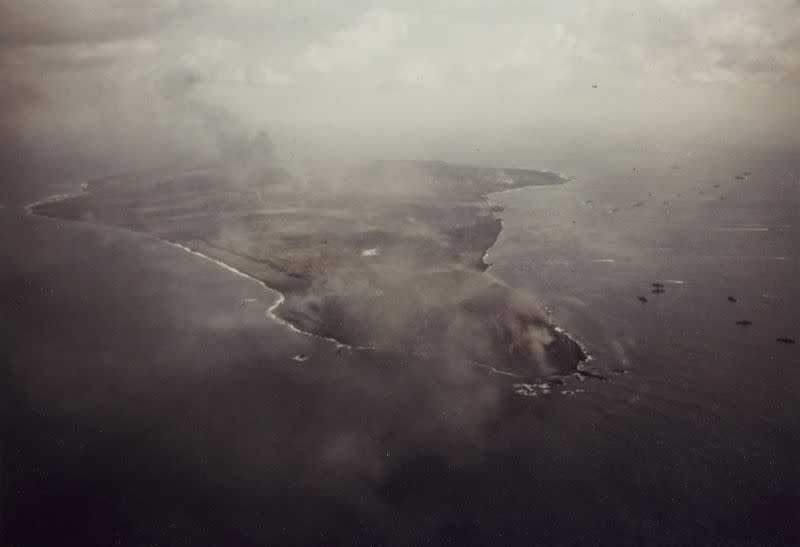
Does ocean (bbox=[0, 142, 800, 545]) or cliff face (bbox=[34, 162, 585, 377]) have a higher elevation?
cliff face (bbox=[34, 162, 585, 377])

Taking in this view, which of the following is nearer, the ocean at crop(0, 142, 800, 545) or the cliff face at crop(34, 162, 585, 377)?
the ocean at crop(0, 142, 800, 545)

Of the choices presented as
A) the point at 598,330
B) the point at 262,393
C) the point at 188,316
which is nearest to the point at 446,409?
the point at 262,393

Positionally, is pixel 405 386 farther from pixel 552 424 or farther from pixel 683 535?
pixel 683 535

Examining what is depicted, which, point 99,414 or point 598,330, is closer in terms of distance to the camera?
point 99,414

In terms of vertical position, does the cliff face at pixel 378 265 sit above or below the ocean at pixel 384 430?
above

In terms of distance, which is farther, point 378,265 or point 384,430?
point 378,265

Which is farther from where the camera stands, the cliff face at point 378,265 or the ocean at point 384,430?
the cliff face at point 378,265

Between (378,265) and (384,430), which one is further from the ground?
(378,265)

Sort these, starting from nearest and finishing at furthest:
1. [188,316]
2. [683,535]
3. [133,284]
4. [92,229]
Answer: [683,535], [188,316], [133,284], [92,229]
